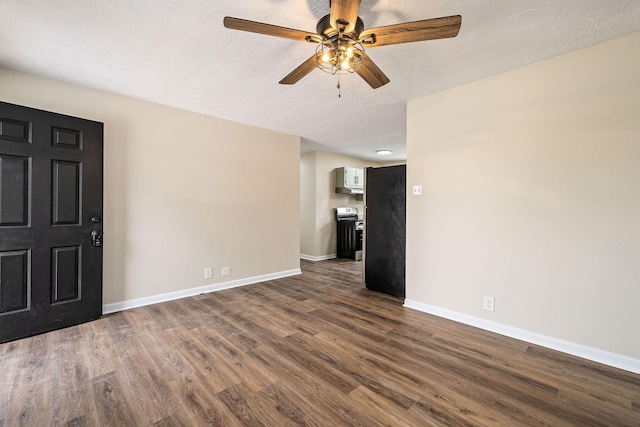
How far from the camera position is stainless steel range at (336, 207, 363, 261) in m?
6.11

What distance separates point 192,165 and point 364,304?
9.57ft

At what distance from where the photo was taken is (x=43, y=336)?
2.44 meters

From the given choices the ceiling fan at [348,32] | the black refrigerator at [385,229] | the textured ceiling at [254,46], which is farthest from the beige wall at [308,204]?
the ceiling fan at [348,32]

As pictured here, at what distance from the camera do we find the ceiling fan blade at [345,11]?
1.33m

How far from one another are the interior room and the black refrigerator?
0.33 ft

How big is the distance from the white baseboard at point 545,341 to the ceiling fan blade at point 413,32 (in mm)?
2553

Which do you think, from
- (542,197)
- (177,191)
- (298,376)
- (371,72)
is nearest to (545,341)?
(542,197)

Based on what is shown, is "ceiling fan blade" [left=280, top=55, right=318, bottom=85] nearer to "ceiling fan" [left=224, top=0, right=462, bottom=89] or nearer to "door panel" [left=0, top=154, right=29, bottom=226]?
"ceiling fan" [left=224, top=0, right=462, bottom=89]

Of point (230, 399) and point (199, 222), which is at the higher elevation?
point (199, 222)

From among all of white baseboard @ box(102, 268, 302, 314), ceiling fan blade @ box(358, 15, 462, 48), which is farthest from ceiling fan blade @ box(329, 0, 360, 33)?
white baseboard @ box(102, 268, 302, 314)

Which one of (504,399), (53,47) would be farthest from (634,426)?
(53,47)

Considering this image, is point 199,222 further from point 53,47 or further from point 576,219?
point 576,219

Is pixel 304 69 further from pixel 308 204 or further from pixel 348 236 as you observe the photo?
pixel 348 236

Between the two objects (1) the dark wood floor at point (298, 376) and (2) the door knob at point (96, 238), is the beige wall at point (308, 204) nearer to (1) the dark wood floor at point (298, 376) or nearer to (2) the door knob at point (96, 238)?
(1) the dark wood floor at point (298, 376)
